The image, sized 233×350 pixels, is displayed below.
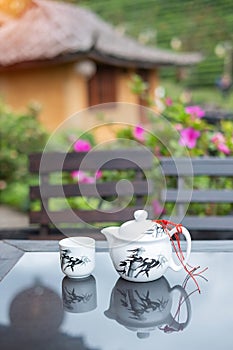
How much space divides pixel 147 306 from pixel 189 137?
5.42 ft

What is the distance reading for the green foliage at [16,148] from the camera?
467 cm

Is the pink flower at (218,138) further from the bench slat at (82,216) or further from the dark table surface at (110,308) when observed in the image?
the dark table surface at (110,308)

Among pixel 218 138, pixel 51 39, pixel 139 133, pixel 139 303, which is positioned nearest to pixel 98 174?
pixel 139 133

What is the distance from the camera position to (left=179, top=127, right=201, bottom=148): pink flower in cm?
246

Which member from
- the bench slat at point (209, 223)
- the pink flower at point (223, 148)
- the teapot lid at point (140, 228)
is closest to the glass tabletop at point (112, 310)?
the teapot lid at point (140, 228)

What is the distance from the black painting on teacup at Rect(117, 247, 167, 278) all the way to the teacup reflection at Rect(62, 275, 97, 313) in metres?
0.08

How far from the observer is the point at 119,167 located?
2.17 metres

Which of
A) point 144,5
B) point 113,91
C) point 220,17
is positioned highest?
point 144,5

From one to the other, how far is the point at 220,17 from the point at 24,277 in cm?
782

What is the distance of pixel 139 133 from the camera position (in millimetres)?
2617

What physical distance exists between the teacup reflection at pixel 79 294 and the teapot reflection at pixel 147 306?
0.14ft

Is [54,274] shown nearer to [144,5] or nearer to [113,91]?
[113,91]

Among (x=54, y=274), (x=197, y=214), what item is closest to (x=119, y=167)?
(x=197, y=214)

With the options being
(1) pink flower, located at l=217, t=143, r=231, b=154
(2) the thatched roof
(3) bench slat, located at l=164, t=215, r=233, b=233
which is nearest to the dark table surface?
(3) bench slat, located at l=164, t=215, r=233, b=233
